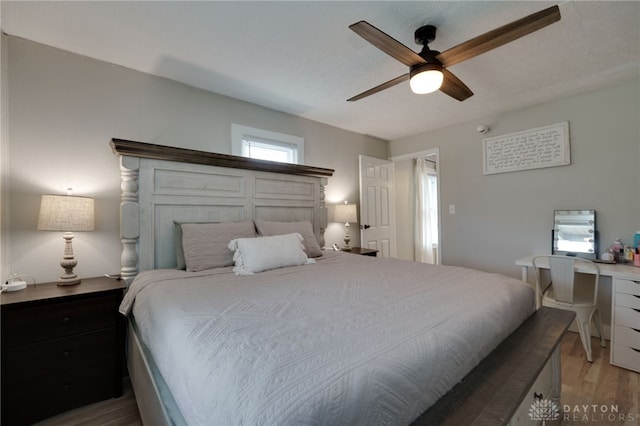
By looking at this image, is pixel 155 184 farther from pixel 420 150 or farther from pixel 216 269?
pixel 420 150

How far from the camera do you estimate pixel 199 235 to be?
2.07m

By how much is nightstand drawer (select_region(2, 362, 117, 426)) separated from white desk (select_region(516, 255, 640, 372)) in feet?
12.3

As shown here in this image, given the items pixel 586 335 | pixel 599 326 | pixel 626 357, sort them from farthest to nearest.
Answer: pixel 599 326 → pixel 586 335 → pixel 626 357

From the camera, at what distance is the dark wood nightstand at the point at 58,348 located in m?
1.47

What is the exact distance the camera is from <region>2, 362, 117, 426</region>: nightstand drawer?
4.83 ft

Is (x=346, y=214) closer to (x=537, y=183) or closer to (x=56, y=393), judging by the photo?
(x=537, y=183)

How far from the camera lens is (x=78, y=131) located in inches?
79.0

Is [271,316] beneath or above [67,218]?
beneath

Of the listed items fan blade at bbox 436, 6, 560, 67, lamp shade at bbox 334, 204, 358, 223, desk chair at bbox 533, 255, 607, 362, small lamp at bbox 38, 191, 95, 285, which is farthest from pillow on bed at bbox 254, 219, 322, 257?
desk chair at bbox 533, 255, 607, 362

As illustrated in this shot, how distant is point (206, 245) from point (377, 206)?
2.75m

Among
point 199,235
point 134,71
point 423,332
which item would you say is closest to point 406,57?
point 423,332

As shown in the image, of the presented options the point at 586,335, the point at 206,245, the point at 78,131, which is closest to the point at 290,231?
the point at 206,245

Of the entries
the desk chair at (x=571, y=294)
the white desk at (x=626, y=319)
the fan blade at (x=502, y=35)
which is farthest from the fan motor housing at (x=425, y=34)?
the white desk at (x=626, y=319)

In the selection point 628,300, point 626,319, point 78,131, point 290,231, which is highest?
point 78,131
